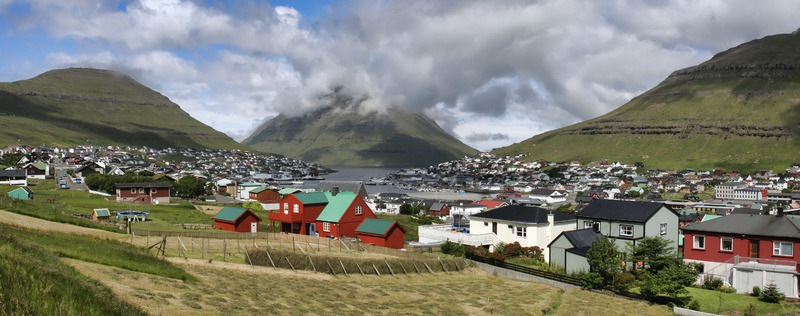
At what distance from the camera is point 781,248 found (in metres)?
33.3

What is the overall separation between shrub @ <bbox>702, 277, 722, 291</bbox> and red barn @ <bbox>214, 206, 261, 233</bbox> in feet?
120

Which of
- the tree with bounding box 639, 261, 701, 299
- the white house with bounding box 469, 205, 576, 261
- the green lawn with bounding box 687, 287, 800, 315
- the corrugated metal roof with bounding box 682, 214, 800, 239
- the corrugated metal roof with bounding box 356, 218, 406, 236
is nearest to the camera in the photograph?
A: the green lawn with bounding box 687, 287, 800, 315

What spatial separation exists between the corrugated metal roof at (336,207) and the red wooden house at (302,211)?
3.00 ft

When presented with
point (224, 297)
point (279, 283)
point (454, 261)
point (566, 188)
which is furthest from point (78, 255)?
point (566, 188)

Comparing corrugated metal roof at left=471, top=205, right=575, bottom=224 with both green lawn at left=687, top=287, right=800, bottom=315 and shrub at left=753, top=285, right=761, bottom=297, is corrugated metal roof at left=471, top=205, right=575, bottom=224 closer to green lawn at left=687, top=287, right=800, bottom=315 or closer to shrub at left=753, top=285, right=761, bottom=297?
green lawn at left=687, top=287, right=800, bottom=315

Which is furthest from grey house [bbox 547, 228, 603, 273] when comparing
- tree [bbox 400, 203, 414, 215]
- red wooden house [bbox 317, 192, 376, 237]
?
tree [bbox 400, 203, 414, 215]

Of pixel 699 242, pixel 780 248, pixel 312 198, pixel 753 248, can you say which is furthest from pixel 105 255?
pixel 780 248

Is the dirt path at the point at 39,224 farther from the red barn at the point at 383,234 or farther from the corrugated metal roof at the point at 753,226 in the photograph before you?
the corrugated metal roof at the point at 753,226

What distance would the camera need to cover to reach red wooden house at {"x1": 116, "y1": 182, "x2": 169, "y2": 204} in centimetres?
7475

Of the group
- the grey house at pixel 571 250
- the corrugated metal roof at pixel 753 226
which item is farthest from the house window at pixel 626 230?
the corrugated metal roof at pixel 753 226

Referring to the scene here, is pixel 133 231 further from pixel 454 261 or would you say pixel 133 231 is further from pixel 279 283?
pixel 454 261

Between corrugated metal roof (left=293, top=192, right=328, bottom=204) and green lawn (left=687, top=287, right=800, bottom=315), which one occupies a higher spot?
corrugated metal roof (left=293, top=192, right=328, bottom=204)

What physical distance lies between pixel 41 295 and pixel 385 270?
2329cm

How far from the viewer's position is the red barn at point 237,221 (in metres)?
48.2
